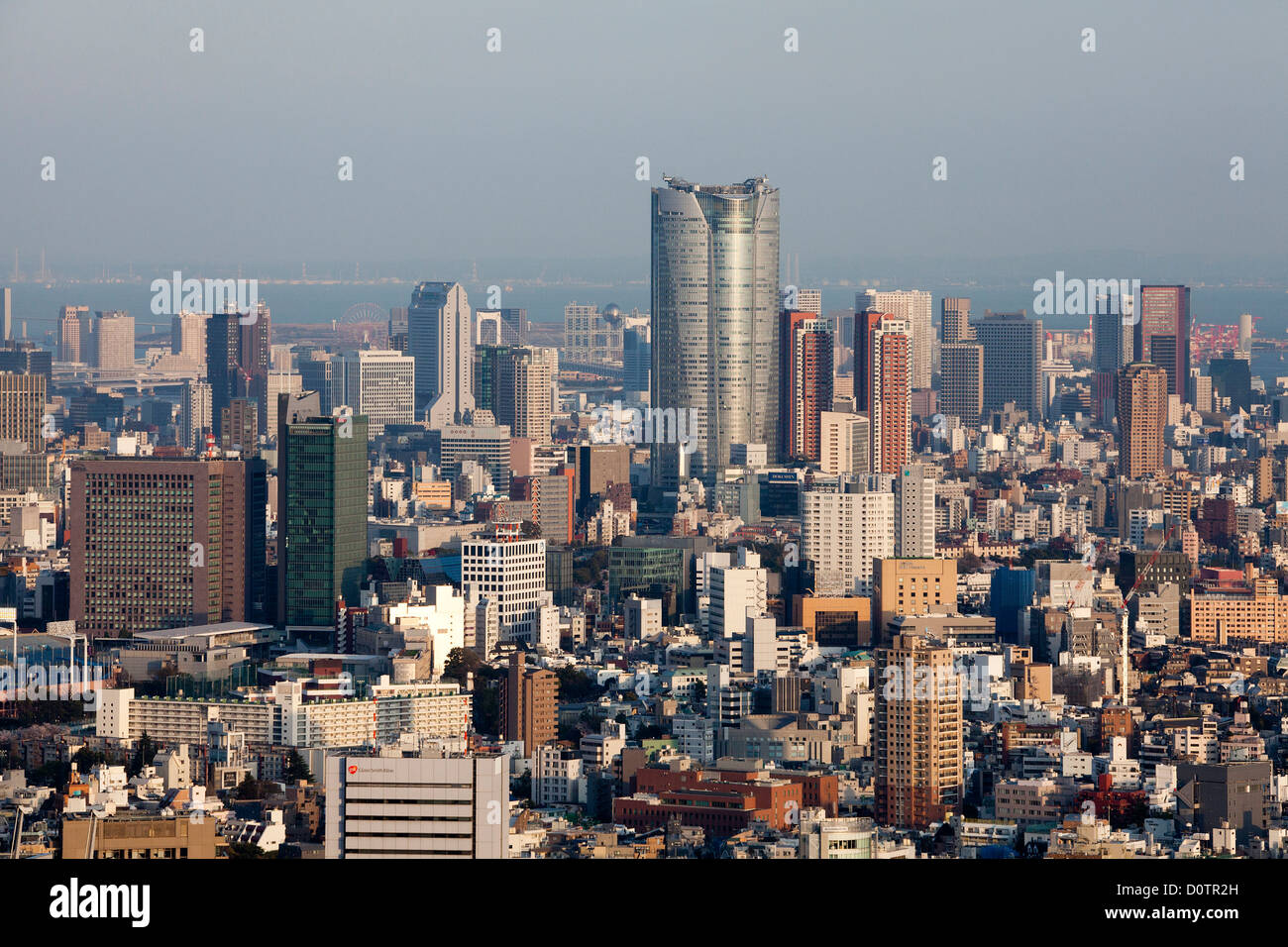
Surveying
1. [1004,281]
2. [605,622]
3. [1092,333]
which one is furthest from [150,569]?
[1092,333]

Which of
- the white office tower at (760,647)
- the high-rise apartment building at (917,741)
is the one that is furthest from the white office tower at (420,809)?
the white office tower at (760,647)

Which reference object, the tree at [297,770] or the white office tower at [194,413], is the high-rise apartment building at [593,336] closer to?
the white office tower at [194,413]

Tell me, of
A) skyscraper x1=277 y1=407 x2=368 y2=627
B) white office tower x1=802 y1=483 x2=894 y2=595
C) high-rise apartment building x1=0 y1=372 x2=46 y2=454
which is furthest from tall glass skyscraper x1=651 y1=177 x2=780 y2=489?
skyscraper x1=277 y1=407 x2=368 y2=627

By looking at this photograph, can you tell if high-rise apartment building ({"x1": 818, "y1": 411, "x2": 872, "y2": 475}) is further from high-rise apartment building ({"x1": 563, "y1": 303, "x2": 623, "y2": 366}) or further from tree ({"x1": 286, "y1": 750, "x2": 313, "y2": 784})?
tree ({"x1": 286, "y1": 750, "x2": 313, "y2": 784})

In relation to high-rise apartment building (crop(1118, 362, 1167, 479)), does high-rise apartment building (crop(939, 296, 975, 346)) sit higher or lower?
higher
